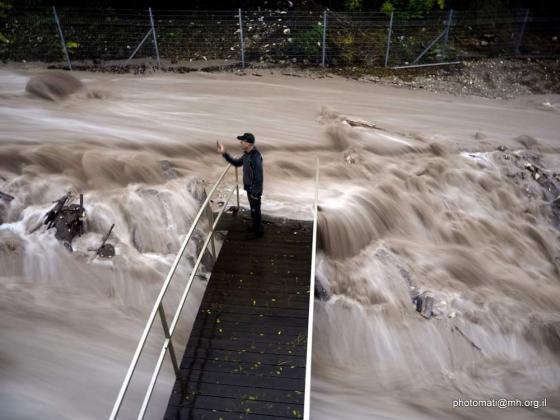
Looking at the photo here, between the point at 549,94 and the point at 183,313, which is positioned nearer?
the point at 183,313

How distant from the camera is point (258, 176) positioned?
4.95m

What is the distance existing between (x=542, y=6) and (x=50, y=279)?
17675 mm

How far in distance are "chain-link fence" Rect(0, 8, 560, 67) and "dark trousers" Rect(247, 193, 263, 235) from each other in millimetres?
8362

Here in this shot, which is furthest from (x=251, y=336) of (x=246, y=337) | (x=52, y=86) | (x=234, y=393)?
(x=52, y=86)

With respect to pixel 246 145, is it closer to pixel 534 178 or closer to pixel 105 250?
pixel 105 250

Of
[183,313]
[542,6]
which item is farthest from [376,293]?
[542,6]

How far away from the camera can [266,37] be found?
526 inches

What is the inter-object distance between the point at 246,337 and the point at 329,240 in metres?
2.38

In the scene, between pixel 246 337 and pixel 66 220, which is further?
pixel 66 220

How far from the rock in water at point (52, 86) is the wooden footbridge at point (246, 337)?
5.67 meters

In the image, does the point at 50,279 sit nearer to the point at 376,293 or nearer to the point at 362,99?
the point at 376,293

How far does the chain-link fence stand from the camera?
12336 millimetres

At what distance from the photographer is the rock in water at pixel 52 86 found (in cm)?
880

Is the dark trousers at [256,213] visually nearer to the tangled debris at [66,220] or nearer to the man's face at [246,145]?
the man's face at [246,145]
